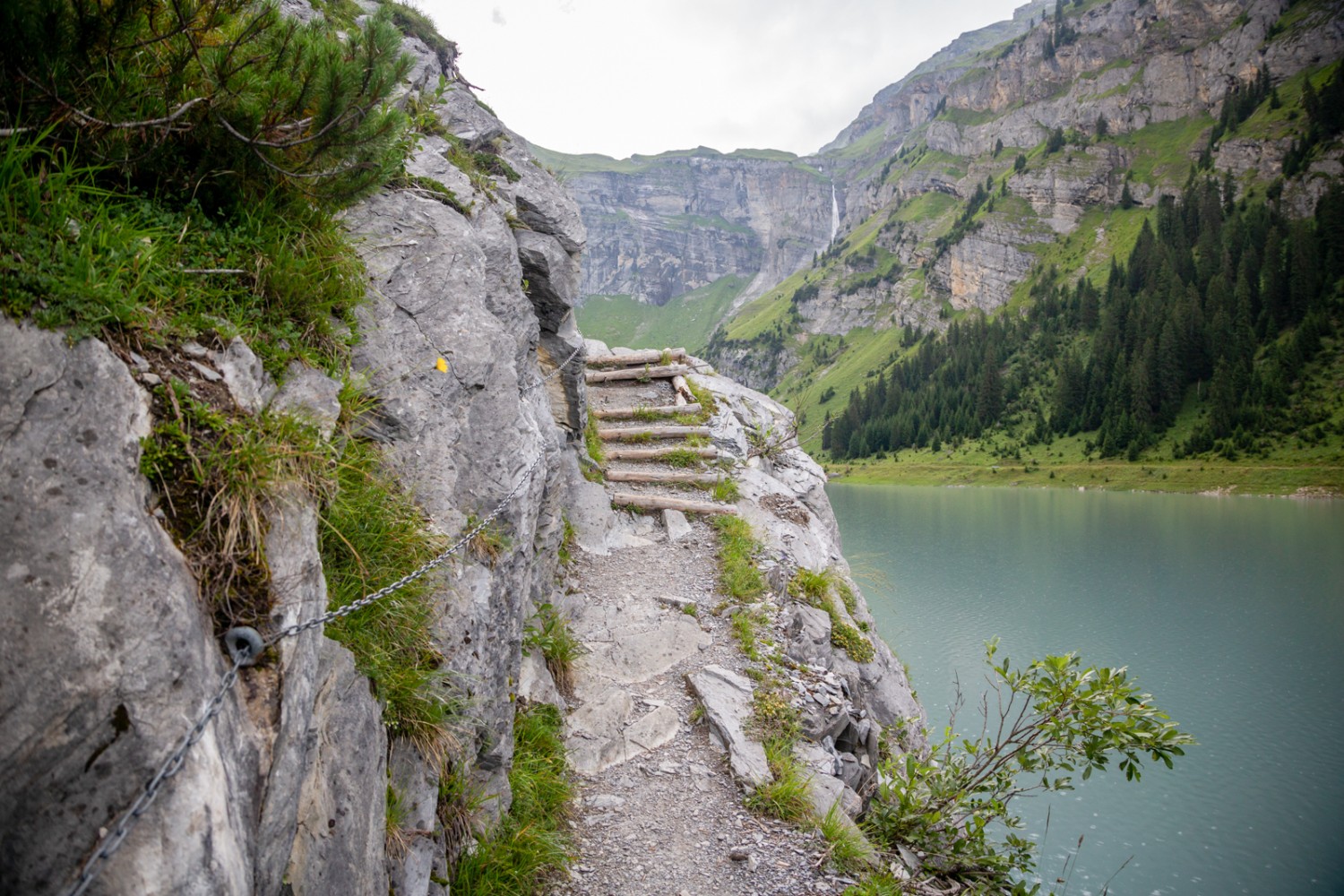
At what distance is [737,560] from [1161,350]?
13547cm

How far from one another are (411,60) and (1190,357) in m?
146

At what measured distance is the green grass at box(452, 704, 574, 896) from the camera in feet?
16.3

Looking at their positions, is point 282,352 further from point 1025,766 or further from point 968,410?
point 968,410

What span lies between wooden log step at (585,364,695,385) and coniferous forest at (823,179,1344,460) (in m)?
114

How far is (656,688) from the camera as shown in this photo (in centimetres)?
848

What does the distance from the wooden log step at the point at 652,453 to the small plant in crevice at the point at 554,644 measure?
6861mm

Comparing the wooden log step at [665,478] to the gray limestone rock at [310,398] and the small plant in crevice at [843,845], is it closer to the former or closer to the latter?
the small plant in crevice at [843,845]

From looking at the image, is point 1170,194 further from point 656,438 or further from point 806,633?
point 806,633

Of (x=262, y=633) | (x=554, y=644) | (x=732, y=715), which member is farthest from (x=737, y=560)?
(x=262, y=633)

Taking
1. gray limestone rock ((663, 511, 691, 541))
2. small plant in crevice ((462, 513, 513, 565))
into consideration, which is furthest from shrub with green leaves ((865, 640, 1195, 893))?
gray limestone rock ((663, 511, 691, 541))

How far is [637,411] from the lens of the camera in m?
Answer: 17.0

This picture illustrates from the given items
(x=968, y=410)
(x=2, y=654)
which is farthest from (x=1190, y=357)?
(x=2, y=654)

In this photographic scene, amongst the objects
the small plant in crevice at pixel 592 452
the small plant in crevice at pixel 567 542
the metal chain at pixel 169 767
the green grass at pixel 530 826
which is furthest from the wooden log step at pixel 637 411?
the metal chain at pixel 169 767

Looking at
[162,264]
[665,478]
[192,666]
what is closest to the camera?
[192,666]
